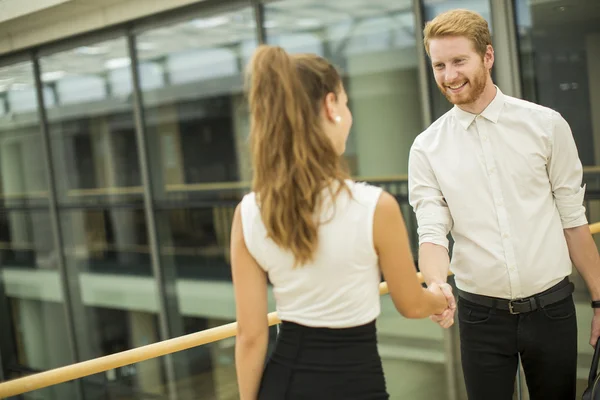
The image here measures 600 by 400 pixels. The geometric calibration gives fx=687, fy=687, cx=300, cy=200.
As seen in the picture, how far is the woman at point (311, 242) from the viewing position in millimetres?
1170

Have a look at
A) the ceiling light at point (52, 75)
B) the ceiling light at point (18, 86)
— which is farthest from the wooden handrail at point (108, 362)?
the ceiling light at point (18, 86)

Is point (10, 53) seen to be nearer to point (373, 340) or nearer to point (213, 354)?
point (213, 354)

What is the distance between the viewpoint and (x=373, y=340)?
4.07ft

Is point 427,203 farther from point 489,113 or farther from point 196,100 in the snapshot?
point 196,100

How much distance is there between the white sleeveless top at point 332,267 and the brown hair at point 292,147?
2 cm

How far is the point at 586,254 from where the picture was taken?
1.82m

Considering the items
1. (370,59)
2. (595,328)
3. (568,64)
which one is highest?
(370,59)

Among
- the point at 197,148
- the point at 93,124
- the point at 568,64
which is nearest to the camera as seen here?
the point at 568,64

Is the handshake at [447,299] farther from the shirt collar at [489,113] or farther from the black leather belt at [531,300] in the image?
the shirt collar at [489,113]

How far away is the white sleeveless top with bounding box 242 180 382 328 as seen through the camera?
3.84 feet

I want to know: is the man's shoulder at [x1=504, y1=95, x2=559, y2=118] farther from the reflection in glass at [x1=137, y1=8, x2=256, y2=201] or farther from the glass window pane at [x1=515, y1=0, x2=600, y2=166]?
the reflection in glass at [x1=137, y1=8, x2=256, y2=201]

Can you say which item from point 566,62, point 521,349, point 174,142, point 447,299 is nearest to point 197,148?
point 174,142

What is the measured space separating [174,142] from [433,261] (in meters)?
5.08

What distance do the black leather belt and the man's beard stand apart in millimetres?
508
